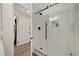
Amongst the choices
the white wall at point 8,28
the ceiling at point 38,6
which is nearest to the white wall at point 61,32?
the ceiling at point 38,6

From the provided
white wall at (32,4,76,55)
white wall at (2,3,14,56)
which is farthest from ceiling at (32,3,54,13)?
white wall at (2,3,14,56)

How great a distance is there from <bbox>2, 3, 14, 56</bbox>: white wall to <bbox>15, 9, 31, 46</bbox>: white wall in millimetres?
69

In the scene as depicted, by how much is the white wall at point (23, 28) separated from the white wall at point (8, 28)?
0.23 feet

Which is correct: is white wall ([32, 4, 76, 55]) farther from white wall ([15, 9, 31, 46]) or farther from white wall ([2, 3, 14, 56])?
white wall ([2, 3, 14, 56])

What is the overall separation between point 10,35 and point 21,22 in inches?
7.7

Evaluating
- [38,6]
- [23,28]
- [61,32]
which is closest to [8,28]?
[23,28]

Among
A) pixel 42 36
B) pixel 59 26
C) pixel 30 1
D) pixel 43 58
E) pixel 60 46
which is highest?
pixel 30 1

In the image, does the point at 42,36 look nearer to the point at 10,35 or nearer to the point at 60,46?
the point at 60,46

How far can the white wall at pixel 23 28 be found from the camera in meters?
1.17

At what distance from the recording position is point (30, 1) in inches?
47.8

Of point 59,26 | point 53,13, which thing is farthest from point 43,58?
point 53,13

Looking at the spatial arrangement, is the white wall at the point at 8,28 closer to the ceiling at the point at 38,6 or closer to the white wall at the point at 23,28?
the white wall at the point at 23,28

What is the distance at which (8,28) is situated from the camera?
1.17 m

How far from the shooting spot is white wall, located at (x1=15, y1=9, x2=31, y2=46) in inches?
46.1
